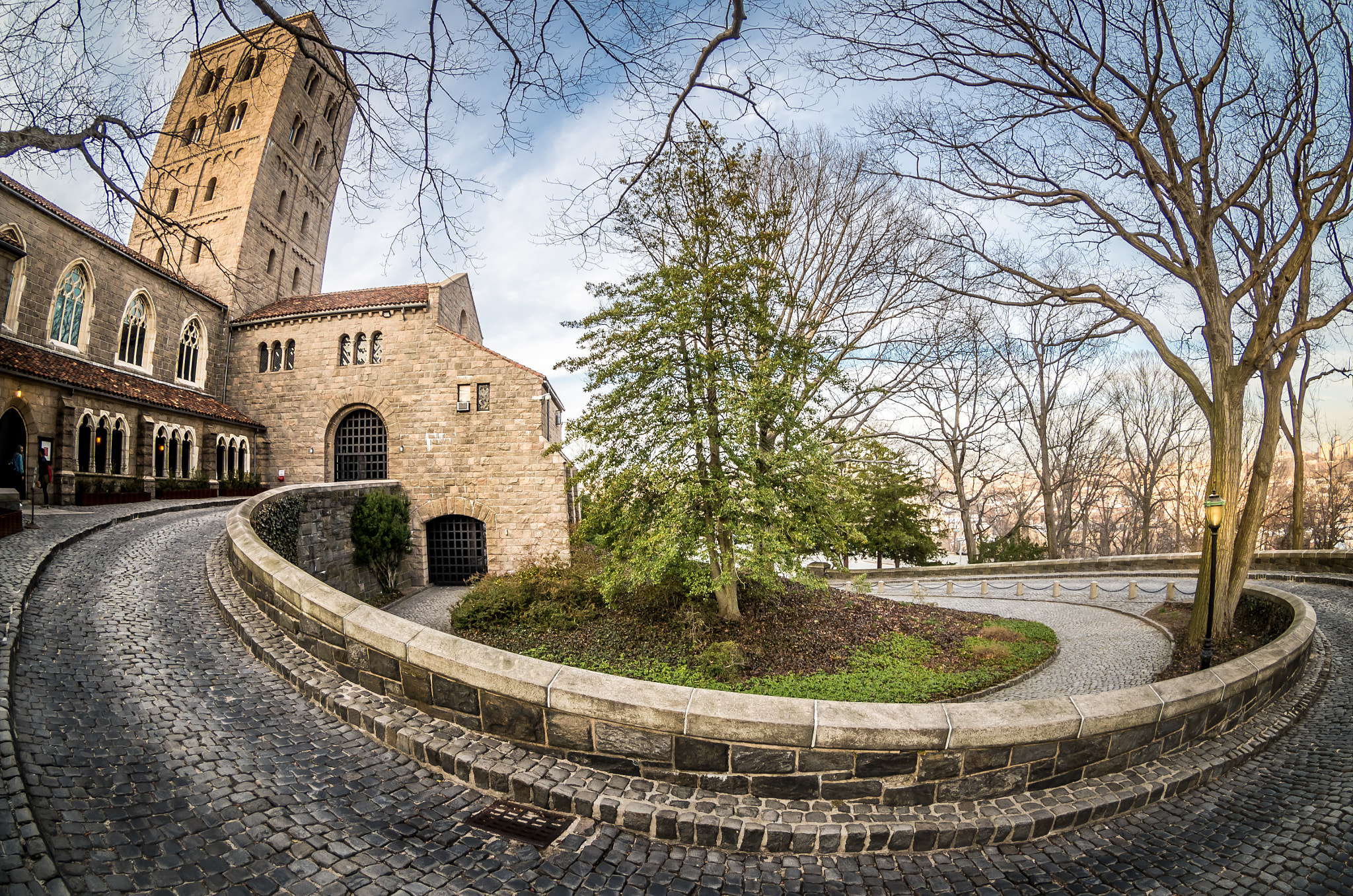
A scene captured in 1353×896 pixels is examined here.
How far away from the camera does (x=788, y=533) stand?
872 cm

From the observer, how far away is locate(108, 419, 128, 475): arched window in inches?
617

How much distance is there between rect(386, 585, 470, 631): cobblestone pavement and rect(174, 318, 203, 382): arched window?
13.9 metres

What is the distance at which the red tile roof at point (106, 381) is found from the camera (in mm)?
13664

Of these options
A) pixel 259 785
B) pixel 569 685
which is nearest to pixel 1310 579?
pixel 569 685

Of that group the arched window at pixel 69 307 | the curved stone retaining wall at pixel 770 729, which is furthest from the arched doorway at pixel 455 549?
the curved stone retaining wall at pixel 770 729

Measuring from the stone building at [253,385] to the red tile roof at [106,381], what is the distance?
8 cm

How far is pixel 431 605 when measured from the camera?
16453 mm

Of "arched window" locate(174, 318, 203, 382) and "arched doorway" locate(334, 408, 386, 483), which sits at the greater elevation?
"arched window" locate(174, 318, 203, 382)

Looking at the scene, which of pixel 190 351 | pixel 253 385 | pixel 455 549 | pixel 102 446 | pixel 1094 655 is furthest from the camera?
pixel 253 385

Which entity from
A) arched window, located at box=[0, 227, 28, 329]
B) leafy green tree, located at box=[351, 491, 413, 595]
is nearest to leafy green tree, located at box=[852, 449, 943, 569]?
leafy green tree, located at box=[351, 491, 413, 595]

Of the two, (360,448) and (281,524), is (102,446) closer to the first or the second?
(360,448)

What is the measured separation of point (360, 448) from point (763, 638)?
1896 centimetres

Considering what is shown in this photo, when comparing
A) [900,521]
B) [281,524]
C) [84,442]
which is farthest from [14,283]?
[900,521]

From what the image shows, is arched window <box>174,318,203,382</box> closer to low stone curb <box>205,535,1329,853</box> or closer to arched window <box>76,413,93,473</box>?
arched window <box>76,413,93,473</box>
